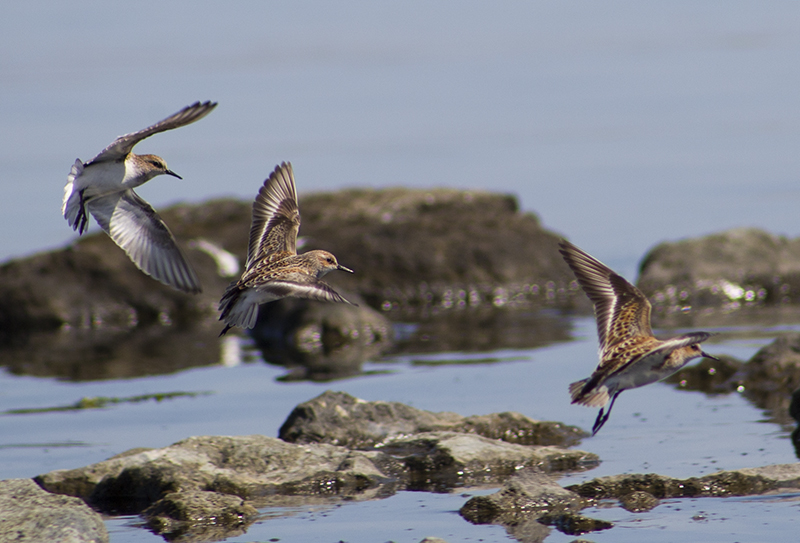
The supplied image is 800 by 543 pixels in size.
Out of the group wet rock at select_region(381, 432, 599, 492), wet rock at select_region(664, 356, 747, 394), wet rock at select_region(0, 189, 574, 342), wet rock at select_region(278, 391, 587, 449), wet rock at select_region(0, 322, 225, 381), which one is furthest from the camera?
wet rock at select_region(0, 189, 574, 342)

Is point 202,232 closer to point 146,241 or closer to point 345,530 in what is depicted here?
point 146,241

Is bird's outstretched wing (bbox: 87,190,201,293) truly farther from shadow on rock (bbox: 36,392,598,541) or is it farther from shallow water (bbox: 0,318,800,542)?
shallow water (bbox: 0,318,800,542)

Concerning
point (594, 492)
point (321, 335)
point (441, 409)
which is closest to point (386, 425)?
point (441, 409)

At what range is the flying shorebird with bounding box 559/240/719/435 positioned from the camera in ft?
28.0

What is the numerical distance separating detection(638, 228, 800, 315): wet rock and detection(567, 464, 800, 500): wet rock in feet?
33.4

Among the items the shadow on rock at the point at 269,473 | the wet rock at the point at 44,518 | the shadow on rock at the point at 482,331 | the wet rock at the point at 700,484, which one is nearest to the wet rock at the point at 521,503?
the wet rock at the point at 700,484

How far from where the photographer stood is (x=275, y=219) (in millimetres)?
10789

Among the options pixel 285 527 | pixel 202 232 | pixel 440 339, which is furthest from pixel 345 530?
pixel 202 232

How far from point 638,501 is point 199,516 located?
349 cm

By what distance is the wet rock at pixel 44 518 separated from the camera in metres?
8.45

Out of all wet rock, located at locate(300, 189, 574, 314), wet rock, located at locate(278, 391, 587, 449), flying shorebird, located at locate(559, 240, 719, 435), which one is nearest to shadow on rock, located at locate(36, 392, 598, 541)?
wet rock, located at locate(278, 391, 587, 449)

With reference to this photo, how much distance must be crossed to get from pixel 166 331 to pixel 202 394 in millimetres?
5483

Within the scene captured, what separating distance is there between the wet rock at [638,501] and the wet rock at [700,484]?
3.2 inches

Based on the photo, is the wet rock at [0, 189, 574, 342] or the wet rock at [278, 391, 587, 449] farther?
the wet rock at [0, 189, 574, 342]
